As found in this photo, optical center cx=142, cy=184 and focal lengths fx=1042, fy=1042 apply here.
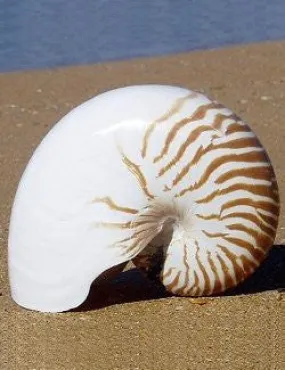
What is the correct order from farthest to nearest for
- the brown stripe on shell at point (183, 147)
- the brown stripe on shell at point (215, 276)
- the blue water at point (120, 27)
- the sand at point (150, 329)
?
the blue water at point (120, 27)
the brown stripe on shell at point (215, 276)
the brown stripe on shell at point (183, 147)
the sand at point (150, 329)

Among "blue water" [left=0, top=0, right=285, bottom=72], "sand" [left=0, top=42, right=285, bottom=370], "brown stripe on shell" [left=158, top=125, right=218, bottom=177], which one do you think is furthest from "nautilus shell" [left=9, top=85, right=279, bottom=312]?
"blue water" [left=0, top=0, right=285, bottom=72]

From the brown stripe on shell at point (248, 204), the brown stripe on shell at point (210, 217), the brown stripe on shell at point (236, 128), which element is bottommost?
the brown stripe on shell at point (210, 217)

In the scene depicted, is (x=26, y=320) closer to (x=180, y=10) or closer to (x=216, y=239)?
(x=216, y=239)

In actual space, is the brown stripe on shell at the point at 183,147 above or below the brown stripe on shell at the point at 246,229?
above

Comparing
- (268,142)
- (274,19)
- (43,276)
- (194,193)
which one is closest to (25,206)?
(43,276)

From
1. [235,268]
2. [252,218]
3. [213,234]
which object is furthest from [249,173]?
[235,268]

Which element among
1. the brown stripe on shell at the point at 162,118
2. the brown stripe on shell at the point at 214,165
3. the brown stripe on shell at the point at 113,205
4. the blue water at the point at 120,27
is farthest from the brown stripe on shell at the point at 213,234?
the blue water at the point at 120,27

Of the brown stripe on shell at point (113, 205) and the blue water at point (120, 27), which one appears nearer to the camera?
the brown stripe on shell at point (113, 205)

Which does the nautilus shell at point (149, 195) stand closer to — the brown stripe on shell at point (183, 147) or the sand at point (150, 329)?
the brown stripe on shell at point (183, 147)
